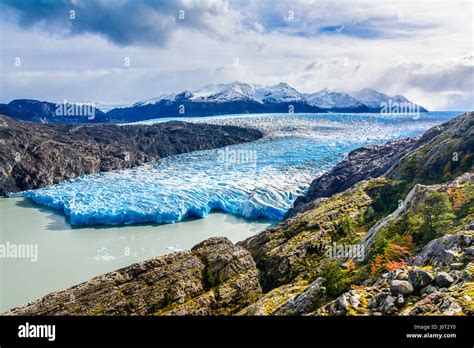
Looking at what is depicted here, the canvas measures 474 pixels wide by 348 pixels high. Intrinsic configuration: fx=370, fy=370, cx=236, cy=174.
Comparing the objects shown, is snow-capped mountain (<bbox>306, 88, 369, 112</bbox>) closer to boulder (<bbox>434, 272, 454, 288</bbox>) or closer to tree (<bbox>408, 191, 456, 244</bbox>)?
tree (<bbox>408, 191, 456, 244</bbox>)

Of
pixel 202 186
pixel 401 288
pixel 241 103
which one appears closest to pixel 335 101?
pixel 241 103

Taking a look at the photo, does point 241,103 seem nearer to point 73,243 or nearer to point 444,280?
point 73,243

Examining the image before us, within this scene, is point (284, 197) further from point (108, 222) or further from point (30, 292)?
point (30, 292)

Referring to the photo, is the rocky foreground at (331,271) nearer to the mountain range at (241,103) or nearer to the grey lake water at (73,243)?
the grey lake water at (73,243)

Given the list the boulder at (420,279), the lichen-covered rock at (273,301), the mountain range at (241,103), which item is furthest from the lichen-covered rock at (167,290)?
the mountain range at (241,103)

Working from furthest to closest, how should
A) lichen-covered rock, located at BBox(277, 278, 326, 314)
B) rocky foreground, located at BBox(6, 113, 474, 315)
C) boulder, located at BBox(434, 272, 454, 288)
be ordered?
lichen-covered rock, located at BBox(277, 278, 326, 314), rocky foreground, located at BBox(6, 113, 474, 315), boulder, located at BBox(434, 272, 454, 288)

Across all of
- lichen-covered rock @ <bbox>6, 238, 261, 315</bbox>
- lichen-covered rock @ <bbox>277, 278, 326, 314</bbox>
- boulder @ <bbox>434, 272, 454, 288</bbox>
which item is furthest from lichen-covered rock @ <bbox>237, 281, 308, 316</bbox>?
boulder @ <bbox>434, 272, 454, 288</bbox>
